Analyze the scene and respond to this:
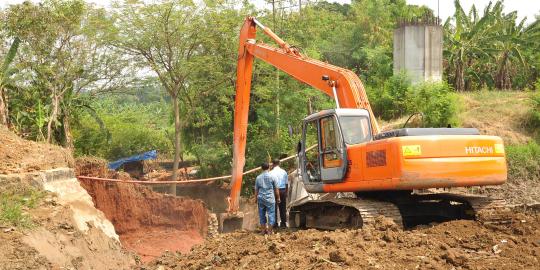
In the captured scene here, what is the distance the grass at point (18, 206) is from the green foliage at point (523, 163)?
14299 mm

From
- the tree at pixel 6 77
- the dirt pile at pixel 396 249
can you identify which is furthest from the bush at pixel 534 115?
the tree at pixel 6 77

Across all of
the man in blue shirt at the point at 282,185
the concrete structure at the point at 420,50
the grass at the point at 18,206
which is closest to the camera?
the grass at the point at 18,206

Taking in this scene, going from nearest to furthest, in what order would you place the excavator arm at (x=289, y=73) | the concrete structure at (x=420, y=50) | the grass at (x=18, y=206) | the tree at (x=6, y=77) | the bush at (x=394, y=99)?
the grass at (x=18, y=206), the excavator arm at (x=289, y=73), the tree at (x=6, y=77), the bush at (x=394, y=99), the concrete structure at (x=420, y=50)

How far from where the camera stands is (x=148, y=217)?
17.5m

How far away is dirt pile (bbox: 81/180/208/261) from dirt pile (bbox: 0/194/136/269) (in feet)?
7.36

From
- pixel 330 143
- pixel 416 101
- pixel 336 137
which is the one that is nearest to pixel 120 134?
pixel 416 101

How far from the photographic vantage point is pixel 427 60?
28953 mm

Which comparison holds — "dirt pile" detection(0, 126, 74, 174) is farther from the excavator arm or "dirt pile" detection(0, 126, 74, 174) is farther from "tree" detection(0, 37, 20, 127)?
the excavator arm

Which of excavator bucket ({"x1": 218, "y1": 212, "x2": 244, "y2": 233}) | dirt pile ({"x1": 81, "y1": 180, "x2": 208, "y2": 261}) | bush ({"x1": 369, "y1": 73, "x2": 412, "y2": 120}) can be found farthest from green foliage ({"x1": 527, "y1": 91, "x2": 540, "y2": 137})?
dirt pile ({"x1": 81, "y1": 180, "x2": 208, "y2": 261})

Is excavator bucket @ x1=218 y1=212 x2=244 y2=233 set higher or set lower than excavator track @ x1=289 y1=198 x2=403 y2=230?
lower

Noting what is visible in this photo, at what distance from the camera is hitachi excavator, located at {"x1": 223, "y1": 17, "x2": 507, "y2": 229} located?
973 centimetres

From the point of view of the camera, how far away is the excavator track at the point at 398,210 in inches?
404

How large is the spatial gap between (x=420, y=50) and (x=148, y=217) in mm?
16052

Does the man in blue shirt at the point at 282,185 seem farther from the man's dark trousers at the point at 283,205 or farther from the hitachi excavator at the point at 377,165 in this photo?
the hitachi excavator at the point at 377,165
